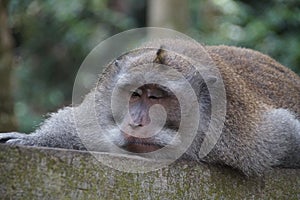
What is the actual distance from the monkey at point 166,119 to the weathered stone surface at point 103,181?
7.6 inches

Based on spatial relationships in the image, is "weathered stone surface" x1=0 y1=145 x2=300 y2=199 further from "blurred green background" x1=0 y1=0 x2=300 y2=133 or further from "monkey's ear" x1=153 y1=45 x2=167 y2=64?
"blurred green background" x1=0 y1=0 x2=300 y2=133

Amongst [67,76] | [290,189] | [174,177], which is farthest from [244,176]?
[67,76]

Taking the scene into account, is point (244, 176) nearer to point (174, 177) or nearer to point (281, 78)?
point (174, 177)

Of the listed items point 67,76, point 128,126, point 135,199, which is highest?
point 128,126

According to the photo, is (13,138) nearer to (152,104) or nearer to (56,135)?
(56,135)

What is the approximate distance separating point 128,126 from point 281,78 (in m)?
1.97

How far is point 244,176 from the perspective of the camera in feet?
13.2

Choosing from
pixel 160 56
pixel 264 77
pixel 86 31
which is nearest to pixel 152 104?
pixel 160 56

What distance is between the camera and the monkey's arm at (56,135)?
13.6ft

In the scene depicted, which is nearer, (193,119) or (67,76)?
(193,119)

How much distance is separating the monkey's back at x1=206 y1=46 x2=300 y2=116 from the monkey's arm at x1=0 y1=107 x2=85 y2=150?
113cm

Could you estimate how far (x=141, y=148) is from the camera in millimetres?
3850

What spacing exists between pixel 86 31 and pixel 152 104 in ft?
22.3

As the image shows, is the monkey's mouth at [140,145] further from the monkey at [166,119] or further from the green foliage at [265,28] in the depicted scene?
the green foliage at [265,28]
